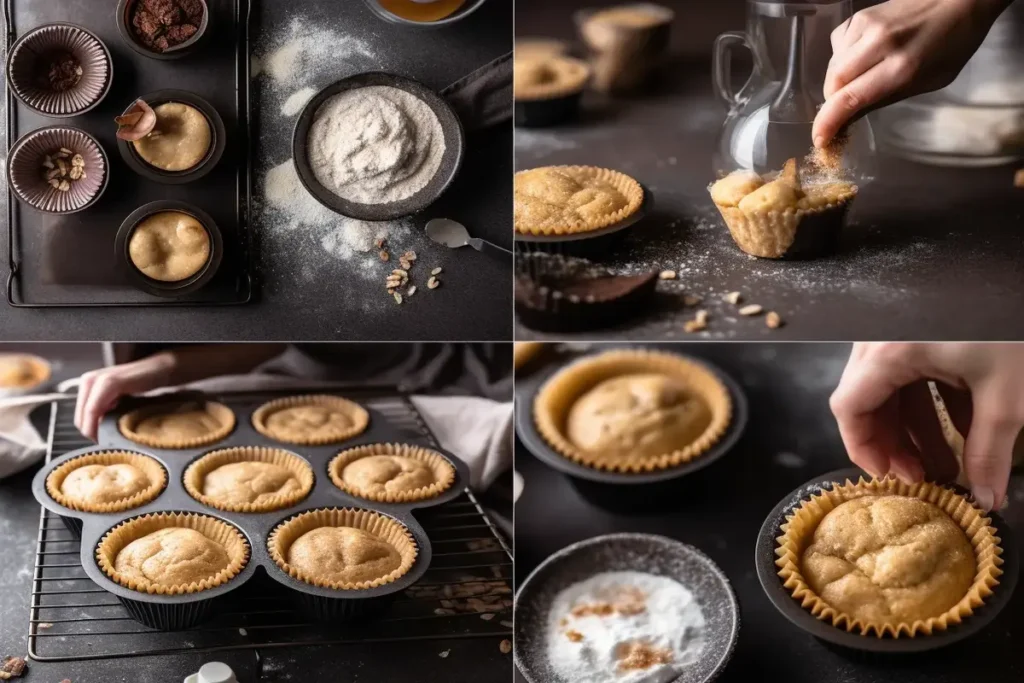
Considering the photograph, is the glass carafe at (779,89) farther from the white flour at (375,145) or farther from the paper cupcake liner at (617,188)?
the white flour at (375,145)

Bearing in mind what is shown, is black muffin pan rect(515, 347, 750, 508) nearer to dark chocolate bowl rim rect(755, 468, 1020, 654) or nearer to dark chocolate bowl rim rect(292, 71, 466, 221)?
dark chocolate bowl rim rect(755, 468, 1020, 654)

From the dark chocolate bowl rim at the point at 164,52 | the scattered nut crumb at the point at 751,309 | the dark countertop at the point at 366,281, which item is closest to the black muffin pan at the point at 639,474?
the scattered nut crumb at the point at 751,309

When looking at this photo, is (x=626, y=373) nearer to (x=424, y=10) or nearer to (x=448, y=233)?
(x=448, y=233)

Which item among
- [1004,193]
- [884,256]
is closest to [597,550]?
[884,256]

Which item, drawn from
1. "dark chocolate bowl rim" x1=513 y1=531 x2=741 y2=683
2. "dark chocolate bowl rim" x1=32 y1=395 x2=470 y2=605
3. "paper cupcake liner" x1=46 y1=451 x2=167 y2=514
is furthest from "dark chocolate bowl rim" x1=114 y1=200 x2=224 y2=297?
"dark chocolate bowl rim" x1=513 y1=531 x2=741 y2=683

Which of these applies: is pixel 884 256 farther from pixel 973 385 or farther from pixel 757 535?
pixel 757 535

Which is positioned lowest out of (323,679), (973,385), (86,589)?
(323,679)
